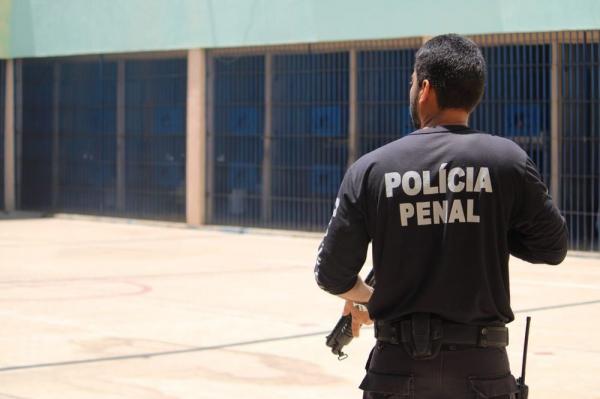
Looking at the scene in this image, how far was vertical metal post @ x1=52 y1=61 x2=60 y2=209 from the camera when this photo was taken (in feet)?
79.6

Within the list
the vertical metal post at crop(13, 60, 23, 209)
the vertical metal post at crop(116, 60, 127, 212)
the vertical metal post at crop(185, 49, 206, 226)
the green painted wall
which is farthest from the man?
the vertical metal post at crop(13, 60, 23, 209)

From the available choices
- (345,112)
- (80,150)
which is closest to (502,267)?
(345,112)

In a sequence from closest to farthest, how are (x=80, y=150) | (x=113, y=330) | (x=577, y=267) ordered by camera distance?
(x=113, y=330)
(x=577, y=267)
(x=80, y=150)

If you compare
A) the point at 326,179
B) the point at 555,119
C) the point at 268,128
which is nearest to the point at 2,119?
the point at 268,128

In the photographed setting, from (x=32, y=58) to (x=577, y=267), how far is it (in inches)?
529

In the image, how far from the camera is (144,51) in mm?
21969

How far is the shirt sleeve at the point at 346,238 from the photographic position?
3521mm

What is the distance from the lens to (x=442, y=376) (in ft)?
11.2

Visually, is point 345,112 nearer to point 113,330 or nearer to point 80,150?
point 80,150

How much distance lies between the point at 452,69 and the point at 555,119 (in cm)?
1384

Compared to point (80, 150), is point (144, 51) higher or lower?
higher

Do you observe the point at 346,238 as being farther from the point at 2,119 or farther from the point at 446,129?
the point at 2,119

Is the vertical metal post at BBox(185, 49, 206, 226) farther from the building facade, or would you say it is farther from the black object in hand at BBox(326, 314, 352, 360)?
the black object in hand at BBox(326, 314, 352, 360)

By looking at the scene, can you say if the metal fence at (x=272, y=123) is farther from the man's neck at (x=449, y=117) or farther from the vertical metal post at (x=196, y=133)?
the man's neck at (x=449, y=117)
